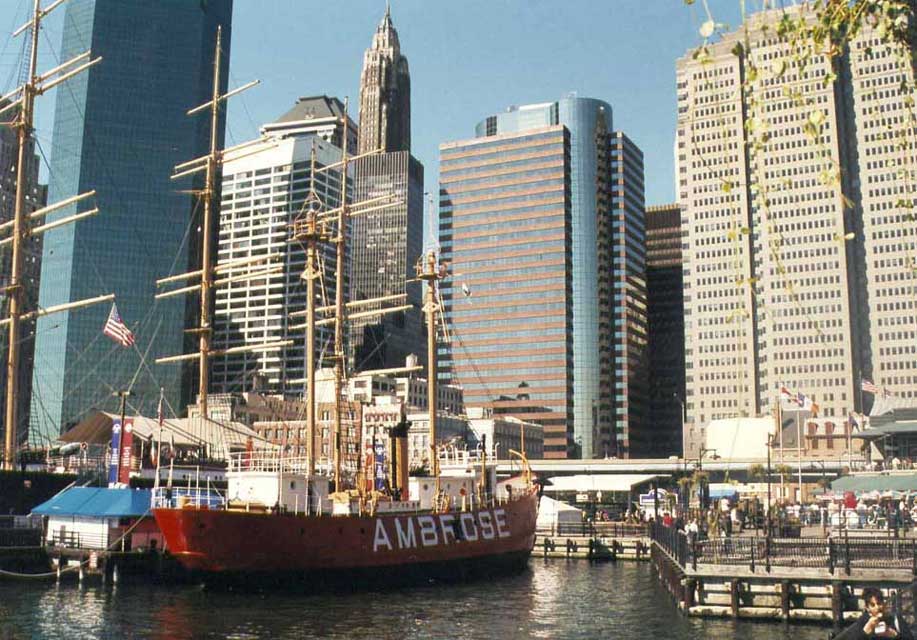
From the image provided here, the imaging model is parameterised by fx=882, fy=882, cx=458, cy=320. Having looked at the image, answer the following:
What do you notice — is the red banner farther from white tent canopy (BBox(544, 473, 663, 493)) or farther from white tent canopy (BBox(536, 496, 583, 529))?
white tent canopy (BBox(544, 473, 663, 493))

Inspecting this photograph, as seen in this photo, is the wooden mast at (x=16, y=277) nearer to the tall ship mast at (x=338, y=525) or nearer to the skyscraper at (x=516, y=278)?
the tall ship mast at (x=338, y=525)

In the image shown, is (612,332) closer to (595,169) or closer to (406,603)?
(595,169)

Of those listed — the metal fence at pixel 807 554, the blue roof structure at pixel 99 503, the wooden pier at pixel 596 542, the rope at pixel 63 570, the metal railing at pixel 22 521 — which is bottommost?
the wooden pier at pixel 596 542

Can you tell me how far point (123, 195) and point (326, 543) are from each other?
5128 inches

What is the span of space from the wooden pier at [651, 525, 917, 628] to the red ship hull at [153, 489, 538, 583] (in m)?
14.1

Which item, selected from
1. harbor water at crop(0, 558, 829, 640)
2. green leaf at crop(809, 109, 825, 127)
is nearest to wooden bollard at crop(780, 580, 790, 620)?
harbor water at crop(0, 558, 829, 640)

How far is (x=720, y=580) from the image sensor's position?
3281 centimetres

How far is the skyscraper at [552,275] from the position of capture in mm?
181875

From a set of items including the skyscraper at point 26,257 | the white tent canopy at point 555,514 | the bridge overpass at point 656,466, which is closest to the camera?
the white tent canopy at point 555,514

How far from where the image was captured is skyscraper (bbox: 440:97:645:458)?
597ft

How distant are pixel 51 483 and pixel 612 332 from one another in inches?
5910

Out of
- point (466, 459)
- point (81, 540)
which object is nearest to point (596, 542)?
point (466, 459)

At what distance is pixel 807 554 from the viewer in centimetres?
3180

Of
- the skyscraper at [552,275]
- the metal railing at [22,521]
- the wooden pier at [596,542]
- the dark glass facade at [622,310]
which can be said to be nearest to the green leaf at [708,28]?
the metal railing at [22,521]
